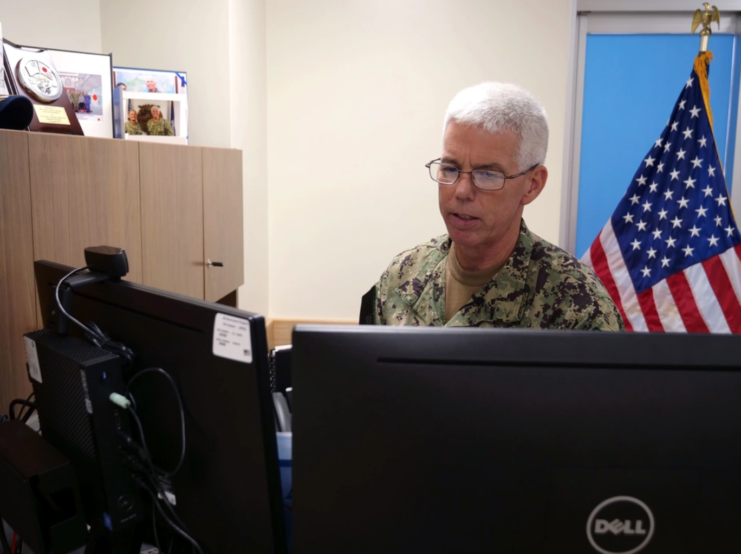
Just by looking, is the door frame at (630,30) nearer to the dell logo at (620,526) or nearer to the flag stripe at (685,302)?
the flag stripe at (685,302)

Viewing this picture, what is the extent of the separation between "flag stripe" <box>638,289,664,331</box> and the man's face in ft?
5.53

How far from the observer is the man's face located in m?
1.32

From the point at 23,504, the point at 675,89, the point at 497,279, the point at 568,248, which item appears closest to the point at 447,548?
the point at 23,504

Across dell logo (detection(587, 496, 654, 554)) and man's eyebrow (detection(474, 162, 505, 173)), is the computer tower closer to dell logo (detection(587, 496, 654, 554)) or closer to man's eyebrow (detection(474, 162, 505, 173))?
dell logo (detection(587, 496, 654, 554))

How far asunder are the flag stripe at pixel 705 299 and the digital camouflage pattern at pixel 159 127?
241cm

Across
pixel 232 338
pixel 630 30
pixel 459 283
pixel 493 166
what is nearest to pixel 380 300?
pixel 459 283

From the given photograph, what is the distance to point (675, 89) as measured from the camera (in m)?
3.46

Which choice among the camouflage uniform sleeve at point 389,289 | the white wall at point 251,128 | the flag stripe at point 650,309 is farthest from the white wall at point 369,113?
the camouflage uniform sleeve at point 389,289

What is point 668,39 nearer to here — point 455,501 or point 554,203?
point 554,203

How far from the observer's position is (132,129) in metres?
2.49

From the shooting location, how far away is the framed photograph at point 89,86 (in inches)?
83.6

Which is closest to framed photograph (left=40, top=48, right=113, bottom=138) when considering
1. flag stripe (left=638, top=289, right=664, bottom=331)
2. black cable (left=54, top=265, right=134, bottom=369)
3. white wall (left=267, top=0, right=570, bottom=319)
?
white wall (left=267, top=0, right=570, bottom=319)

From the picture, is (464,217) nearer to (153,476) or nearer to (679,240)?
(153,476)

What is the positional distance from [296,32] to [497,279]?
271cm
